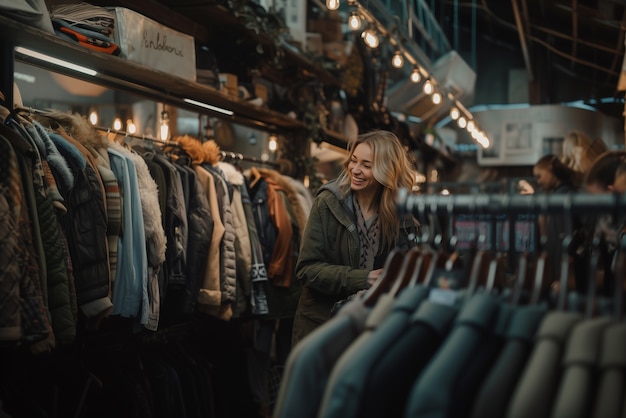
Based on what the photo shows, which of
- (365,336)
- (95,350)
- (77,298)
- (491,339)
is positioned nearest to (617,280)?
(491,339)

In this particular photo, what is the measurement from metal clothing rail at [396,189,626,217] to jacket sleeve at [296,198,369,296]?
123cm

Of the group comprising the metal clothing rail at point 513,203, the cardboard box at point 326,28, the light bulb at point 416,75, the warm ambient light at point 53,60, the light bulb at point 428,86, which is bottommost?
the metal clothing rail at point 513,203

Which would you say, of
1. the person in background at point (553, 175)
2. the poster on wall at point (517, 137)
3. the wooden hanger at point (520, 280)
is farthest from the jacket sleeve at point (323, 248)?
Answer: the poster on wall at point (517, 137)

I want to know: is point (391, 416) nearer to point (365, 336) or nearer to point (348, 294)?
point (365, 336)

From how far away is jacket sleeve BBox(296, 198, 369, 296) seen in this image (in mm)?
3191

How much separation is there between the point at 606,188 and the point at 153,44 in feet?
8.62

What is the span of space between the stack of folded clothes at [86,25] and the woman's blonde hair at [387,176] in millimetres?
1432

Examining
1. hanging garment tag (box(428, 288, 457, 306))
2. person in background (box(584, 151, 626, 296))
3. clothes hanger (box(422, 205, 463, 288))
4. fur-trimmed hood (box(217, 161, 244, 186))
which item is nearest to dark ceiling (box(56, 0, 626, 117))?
fur-trimmed hood (box(217, 161, 244, 186))

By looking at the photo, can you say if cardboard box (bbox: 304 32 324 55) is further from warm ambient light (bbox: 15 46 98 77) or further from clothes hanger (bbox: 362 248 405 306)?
clothes hanger (bbox: 362 248 405 306)

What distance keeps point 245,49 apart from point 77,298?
2.84 m

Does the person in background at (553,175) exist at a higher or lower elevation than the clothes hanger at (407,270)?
higher

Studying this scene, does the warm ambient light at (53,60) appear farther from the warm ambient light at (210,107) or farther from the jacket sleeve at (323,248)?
the jacket sleeve at (323,248)

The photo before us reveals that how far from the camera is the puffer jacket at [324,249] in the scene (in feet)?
10.6

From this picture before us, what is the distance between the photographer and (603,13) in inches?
241
